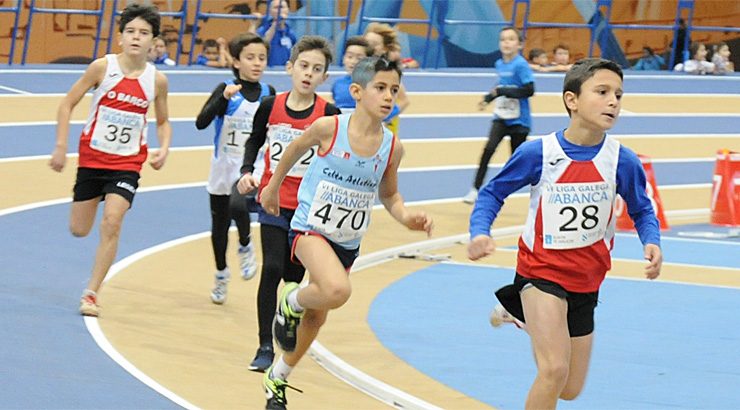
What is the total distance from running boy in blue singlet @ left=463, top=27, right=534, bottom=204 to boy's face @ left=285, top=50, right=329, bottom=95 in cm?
710

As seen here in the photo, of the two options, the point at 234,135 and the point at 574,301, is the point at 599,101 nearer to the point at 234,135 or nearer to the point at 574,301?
the point at 574,301

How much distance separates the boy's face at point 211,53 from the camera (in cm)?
2608

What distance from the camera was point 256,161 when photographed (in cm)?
951

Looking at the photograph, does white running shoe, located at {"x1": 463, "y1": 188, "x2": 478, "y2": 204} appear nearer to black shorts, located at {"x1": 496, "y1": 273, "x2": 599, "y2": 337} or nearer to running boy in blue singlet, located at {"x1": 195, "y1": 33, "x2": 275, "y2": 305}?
running boy in blue singlet, located at {"x1": 195, "y1": 33, "x2": 275, "y2": 305}

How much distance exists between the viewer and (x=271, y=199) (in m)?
7.97

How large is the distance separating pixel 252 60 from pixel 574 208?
3.96 m

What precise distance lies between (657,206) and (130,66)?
7.64 m

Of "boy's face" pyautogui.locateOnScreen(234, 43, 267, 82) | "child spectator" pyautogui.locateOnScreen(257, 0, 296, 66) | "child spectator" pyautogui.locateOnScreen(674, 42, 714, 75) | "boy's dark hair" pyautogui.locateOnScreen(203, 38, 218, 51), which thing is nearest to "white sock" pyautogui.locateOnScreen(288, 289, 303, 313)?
"boy's face" pyautogui.locateOnScreen(234, 43, 267, 82)

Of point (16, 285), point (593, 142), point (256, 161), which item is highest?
point (593, 142)

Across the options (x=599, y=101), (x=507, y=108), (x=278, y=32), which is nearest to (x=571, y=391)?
(x=599, y=101)

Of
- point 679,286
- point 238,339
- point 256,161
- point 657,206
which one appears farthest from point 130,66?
point 657,206

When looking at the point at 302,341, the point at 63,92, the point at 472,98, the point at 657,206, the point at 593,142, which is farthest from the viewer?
the point at 472,98

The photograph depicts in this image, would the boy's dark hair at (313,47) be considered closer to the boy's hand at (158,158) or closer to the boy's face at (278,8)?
the boy's hand at (158,158)

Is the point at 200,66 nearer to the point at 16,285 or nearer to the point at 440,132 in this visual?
the point at 440,132
